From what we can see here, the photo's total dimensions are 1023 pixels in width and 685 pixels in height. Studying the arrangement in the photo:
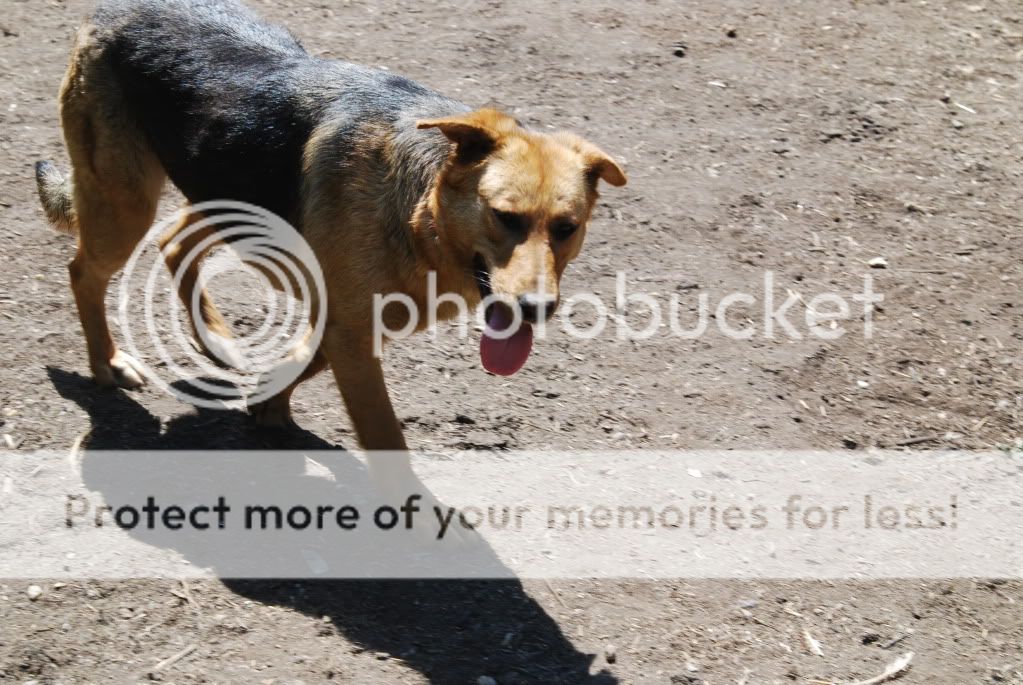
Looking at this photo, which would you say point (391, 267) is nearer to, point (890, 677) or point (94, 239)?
point (94, 239)

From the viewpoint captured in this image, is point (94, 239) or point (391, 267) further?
point (94, 239)

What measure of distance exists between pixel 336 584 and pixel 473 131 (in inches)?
79.3

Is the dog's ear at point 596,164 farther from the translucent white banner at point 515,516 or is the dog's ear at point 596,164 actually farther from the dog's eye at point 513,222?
the translucent white banner at point 515,516

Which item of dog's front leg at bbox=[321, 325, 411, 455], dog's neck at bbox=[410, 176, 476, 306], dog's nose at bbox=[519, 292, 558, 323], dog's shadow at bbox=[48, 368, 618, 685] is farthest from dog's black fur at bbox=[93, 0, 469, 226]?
dog's shadow at bbox=[48, 368, 618, 685]

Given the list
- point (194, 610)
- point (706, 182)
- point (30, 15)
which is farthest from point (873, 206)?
point (30, 15)

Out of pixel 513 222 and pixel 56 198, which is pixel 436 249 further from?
pixel 56 198

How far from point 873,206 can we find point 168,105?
4.71 meters

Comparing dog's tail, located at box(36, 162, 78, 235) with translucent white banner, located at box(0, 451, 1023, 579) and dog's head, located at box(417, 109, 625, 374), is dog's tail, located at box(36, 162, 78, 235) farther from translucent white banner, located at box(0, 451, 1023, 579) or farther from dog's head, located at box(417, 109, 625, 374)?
dog's head, located at box(417, 109, 625, 374)

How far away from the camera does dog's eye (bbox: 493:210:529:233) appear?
464 cm

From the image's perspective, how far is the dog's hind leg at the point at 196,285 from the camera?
6062mm

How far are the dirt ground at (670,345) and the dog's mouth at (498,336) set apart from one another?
3.30 ft

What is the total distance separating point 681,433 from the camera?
6.02m

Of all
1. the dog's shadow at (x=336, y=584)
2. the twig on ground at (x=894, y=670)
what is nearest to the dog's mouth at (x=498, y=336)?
the dog's shadow at (x=336, y=584)

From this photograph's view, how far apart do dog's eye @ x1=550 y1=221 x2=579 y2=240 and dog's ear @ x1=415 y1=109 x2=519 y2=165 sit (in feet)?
1.41
